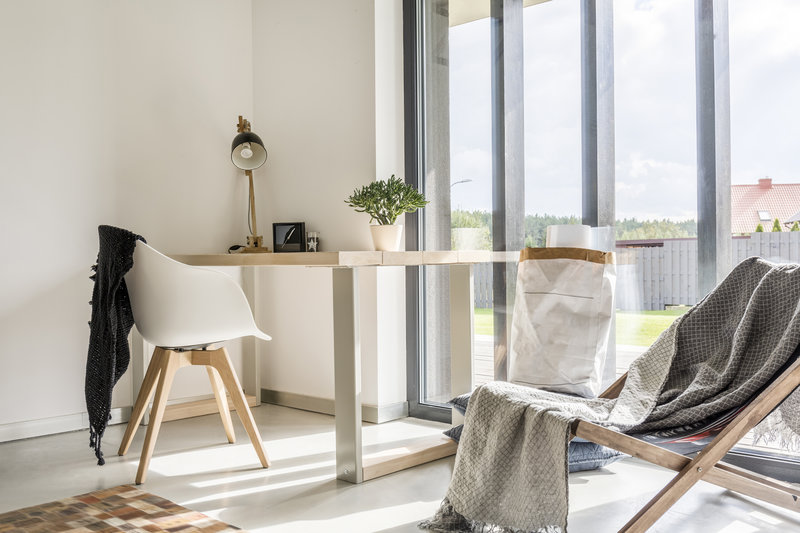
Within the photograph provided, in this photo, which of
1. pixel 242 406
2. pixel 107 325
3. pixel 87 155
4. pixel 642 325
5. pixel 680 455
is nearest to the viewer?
pixel 680 455

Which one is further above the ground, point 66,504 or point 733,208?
point 733,208

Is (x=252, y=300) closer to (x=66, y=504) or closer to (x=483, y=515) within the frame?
(x=66, y=504)

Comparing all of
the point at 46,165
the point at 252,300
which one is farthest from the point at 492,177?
the point at 46,165

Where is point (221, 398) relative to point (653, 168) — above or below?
below

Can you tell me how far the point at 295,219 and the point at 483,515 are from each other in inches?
86.8

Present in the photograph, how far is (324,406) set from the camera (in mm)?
3559

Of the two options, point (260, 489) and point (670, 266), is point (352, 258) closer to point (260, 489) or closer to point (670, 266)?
point (260, 489)

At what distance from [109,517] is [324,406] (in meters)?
1.54

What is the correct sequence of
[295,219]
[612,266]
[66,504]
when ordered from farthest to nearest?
[295,219] < [612,266] < [66,504]

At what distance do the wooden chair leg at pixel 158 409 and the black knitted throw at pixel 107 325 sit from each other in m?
0.14

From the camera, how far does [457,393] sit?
3.07 m

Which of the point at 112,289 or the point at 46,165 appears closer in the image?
the point at 112,289

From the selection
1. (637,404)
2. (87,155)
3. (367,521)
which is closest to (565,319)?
(637,404)

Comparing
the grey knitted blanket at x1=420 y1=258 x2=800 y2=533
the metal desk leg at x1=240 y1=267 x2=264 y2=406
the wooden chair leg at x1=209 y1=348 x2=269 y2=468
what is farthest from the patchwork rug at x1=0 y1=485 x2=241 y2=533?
the metal desk leg at x1=240 y1=267 x2=264 y2=406
